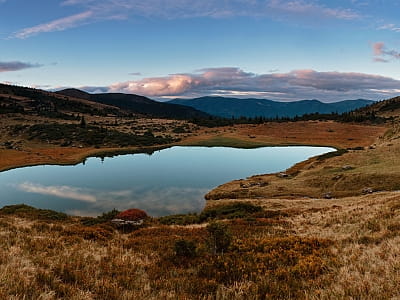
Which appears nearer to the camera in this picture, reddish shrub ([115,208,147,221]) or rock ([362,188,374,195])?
reddish shrub ([115,208,147,221])

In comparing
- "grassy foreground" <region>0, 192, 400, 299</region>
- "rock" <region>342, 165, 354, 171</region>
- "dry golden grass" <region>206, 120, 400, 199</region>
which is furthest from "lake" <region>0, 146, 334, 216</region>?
"grassy foreground" <region>0, 192, 400, 299</region>

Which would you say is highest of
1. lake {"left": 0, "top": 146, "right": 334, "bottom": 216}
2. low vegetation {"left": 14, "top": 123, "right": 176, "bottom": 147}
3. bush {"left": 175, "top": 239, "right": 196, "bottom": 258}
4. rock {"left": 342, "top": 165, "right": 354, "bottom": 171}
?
low vegetation {"left": 14, "top": 123, "right": 176, "bottom": 147}

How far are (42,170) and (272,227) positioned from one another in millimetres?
49189

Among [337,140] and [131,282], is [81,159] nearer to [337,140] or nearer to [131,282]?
[131,282]

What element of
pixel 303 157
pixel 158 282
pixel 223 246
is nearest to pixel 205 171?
pixel 303 157

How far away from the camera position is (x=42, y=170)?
52969 millimetres

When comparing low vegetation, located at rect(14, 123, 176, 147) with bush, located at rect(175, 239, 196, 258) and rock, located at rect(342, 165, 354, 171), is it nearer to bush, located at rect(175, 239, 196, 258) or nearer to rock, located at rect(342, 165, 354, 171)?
rock, located at rect(342, 165, 354, 171)

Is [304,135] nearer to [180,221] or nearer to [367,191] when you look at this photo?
[367,191]

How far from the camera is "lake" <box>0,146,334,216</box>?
1339 inches

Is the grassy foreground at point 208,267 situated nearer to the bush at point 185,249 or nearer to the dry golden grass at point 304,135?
the bush at point 185,249

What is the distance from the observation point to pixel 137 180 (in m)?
45.8

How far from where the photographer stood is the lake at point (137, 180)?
34.0 metres

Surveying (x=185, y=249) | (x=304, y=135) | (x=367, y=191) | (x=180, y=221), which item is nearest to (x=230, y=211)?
(x=180, y=221)

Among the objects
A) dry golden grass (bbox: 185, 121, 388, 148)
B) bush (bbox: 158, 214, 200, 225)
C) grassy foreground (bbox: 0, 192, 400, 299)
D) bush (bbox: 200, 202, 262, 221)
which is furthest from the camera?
dry golden grass (bbox: 185, 121, 388, 148)
